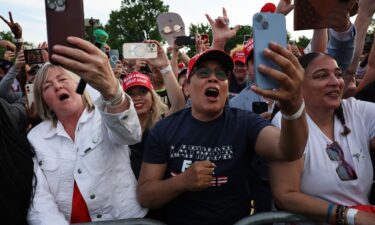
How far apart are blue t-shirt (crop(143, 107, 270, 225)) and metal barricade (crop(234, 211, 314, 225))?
20 cm

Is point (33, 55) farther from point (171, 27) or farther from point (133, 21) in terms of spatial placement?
point (133, 21)

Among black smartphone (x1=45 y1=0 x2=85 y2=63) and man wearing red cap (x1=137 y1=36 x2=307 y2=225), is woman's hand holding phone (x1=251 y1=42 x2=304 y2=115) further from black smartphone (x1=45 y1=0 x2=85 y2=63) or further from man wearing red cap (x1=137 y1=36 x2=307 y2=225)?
black smartphone (x1=45 y1=0 x2=85 y2=63)

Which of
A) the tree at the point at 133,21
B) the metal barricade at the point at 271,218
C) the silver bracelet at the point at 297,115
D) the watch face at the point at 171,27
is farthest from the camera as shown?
the tree at the point at 133,21

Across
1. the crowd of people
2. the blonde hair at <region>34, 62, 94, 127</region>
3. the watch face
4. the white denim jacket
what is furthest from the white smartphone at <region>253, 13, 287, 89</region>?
the watch face

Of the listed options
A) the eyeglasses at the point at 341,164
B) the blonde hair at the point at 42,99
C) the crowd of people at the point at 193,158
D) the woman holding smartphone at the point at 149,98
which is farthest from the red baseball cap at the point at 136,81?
the eyeglasses at the point at 341,164

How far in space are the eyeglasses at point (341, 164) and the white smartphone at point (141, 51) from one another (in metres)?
1.87

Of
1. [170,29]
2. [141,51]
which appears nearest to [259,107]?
[141,51]

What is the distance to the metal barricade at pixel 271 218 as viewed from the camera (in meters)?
1.87

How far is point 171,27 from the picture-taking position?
→ 177 inches

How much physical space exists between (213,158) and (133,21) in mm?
→ 47527

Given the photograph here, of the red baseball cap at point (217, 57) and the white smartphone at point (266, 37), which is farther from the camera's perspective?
the red baseball cap at point (217, 57)

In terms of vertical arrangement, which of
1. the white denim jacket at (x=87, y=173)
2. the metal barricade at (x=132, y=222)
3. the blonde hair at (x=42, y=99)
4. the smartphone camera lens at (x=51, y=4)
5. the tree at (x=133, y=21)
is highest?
the tree at (x=133, y=21)

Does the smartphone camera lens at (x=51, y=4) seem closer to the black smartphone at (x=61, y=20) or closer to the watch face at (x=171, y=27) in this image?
the black smartphone at (x=61, y=20)

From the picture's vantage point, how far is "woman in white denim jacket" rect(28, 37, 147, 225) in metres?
1.98
